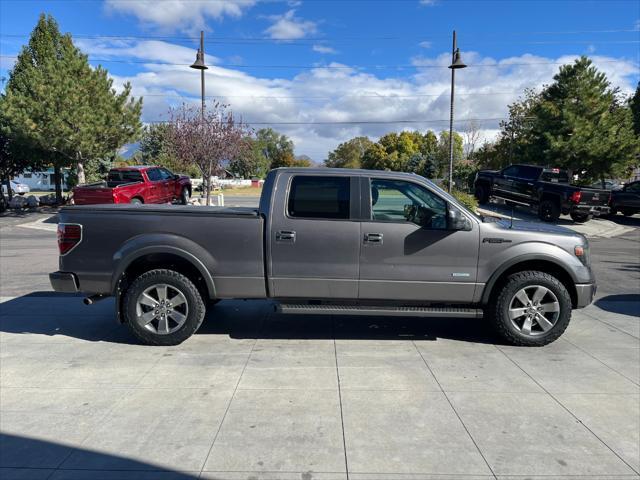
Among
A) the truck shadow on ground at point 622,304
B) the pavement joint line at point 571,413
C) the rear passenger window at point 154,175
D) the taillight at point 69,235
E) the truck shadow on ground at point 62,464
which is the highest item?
the rear passenger window at point 154,175

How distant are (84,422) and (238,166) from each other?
8245cm

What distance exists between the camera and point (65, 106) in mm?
19938

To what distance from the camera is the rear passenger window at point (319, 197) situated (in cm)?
520

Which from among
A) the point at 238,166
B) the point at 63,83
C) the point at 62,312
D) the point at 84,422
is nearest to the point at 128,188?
the point at 63,83

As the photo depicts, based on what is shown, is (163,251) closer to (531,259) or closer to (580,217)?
(531,259)

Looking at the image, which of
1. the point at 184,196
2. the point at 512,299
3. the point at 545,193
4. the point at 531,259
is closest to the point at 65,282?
the point at 512,299

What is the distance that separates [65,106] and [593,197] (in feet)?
68.1

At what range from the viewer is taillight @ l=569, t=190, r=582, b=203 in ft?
58.4

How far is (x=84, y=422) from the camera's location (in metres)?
3.70

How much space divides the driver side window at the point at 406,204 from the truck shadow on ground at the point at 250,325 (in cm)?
143

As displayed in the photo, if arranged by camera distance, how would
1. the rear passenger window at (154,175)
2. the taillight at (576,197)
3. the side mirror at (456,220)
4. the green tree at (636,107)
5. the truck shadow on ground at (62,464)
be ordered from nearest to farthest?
the truck shadow on ground at (62,464) < the side mirror at (456,220) < the taillight at (576,197) < the rear passenger window at (154,175) < the green tree at (636,107)

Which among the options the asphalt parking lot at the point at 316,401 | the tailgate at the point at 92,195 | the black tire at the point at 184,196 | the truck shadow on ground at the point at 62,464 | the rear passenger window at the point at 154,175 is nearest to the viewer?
the truck shadow on ground at the point at 62,464

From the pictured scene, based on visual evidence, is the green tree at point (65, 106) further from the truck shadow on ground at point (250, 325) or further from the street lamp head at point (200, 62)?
the truck shadow on ground at point (250, 325)

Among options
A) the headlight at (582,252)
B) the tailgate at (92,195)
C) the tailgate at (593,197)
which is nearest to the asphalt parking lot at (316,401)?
the headlight at (582,252)
